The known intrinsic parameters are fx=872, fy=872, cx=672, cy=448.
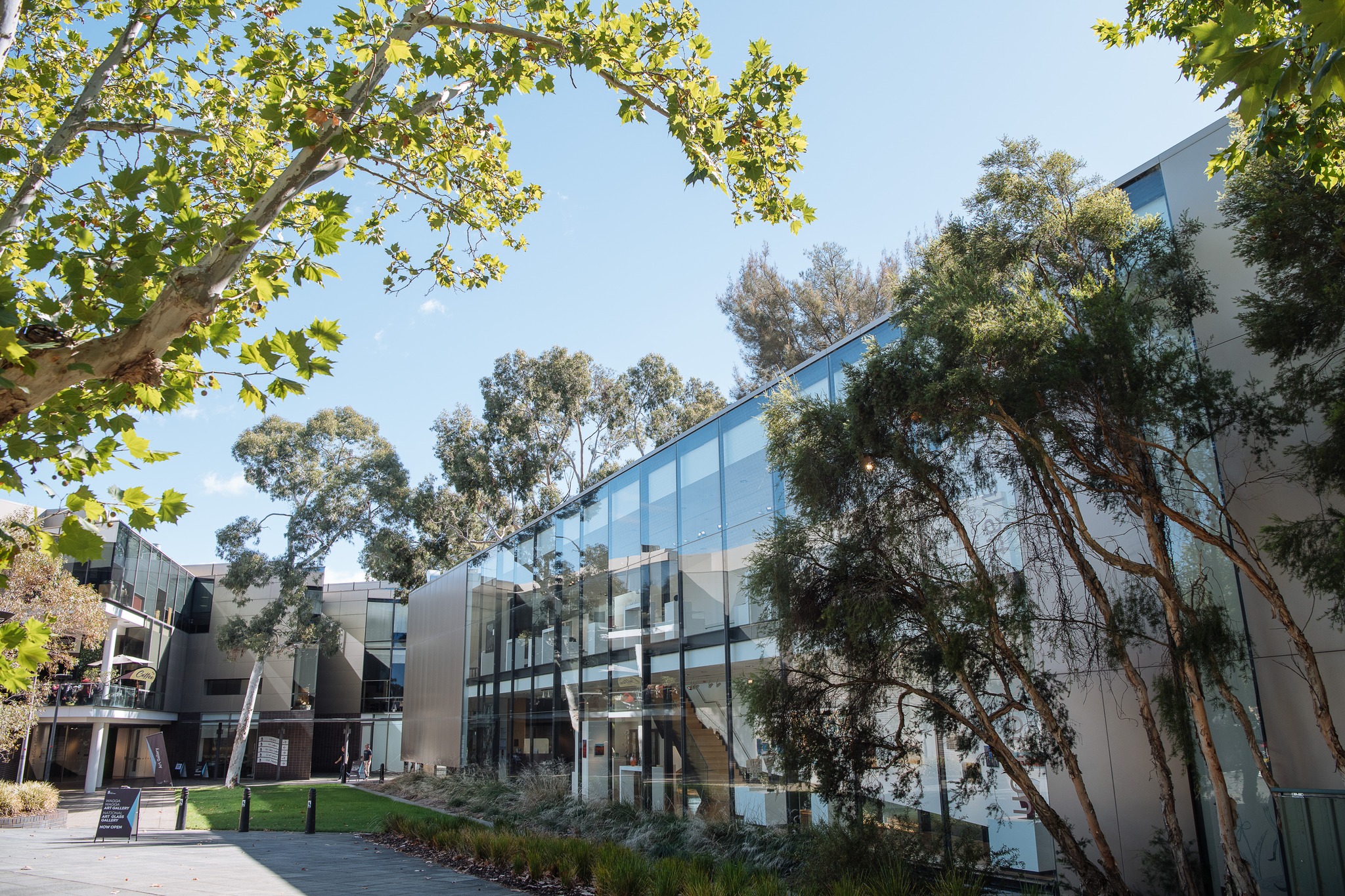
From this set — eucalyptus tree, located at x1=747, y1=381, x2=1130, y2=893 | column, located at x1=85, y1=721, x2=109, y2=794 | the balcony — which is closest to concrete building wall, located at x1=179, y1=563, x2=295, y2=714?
the balcony

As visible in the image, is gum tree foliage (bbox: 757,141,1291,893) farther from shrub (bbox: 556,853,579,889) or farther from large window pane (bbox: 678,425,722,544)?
large window pane (bbox: 678,425,722,544)

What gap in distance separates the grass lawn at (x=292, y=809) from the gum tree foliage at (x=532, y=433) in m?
11.5

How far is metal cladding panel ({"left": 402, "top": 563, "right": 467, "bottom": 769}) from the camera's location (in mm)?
27531

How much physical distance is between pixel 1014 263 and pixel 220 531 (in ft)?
124

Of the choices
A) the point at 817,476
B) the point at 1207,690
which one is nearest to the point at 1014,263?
the point at 817,476

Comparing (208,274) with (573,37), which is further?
(573,37)

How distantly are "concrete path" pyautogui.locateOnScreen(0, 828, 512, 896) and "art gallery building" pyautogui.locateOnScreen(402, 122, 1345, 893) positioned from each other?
4.30m

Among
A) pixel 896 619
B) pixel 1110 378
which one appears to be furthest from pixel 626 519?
pixel 1110 378

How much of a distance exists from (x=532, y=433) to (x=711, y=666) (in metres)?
23.1

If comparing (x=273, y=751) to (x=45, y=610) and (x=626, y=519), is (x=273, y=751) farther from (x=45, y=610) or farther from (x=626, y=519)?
(x=626, y=519)

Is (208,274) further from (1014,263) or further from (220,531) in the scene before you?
(220,531)

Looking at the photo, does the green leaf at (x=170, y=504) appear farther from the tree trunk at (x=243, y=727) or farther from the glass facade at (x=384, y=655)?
the glass facade at (x=384, y=655)

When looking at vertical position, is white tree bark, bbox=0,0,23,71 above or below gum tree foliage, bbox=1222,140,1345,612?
above

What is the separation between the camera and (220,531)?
38062mm
